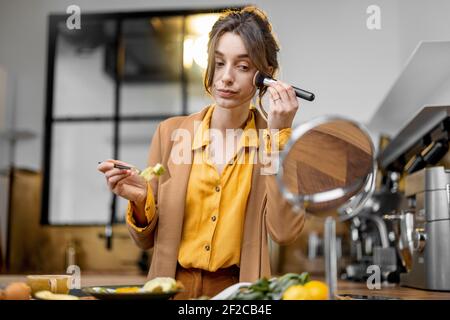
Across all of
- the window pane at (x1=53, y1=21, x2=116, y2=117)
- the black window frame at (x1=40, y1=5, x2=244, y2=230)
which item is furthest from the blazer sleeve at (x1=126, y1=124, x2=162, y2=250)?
the window pane at (x1=53, y1=21, x2=116, y2=117)

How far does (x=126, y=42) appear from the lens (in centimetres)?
350

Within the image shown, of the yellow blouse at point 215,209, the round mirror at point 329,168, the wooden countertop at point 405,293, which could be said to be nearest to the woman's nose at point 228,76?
the yellow blouse at point 215,209

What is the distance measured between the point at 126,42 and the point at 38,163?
84 centimetres

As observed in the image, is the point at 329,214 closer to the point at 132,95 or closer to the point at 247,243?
the point at 247,243

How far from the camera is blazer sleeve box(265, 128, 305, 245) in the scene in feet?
3.14

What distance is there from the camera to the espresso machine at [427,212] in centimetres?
148

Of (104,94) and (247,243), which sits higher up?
(104,94)

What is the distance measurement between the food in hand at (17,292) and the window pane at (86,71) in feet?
8.77

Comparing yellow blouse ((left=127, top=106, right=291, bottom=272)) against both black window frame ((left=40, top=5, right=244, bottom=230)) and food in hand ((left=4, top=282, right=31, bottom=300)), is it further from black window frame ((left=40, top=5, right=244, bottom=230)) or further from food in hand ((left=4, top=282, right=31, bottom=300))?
black window frame ((left=40, top=5, right=244, bottom=230))

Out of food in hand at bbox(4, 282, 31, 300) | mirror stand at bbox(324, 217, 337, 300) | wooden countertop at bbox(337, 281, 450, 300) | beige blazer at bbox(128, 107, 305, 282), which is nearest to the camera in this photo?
mirror stand at bbox(324, 217, 337, 300)

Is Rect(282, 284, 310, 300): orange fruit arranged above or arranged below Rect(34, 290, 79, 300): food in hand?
above

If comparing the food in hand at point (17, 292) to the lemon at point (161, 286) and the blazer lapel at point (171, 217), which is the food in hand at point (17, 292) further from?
the blazer lapel at point (171, 217)
